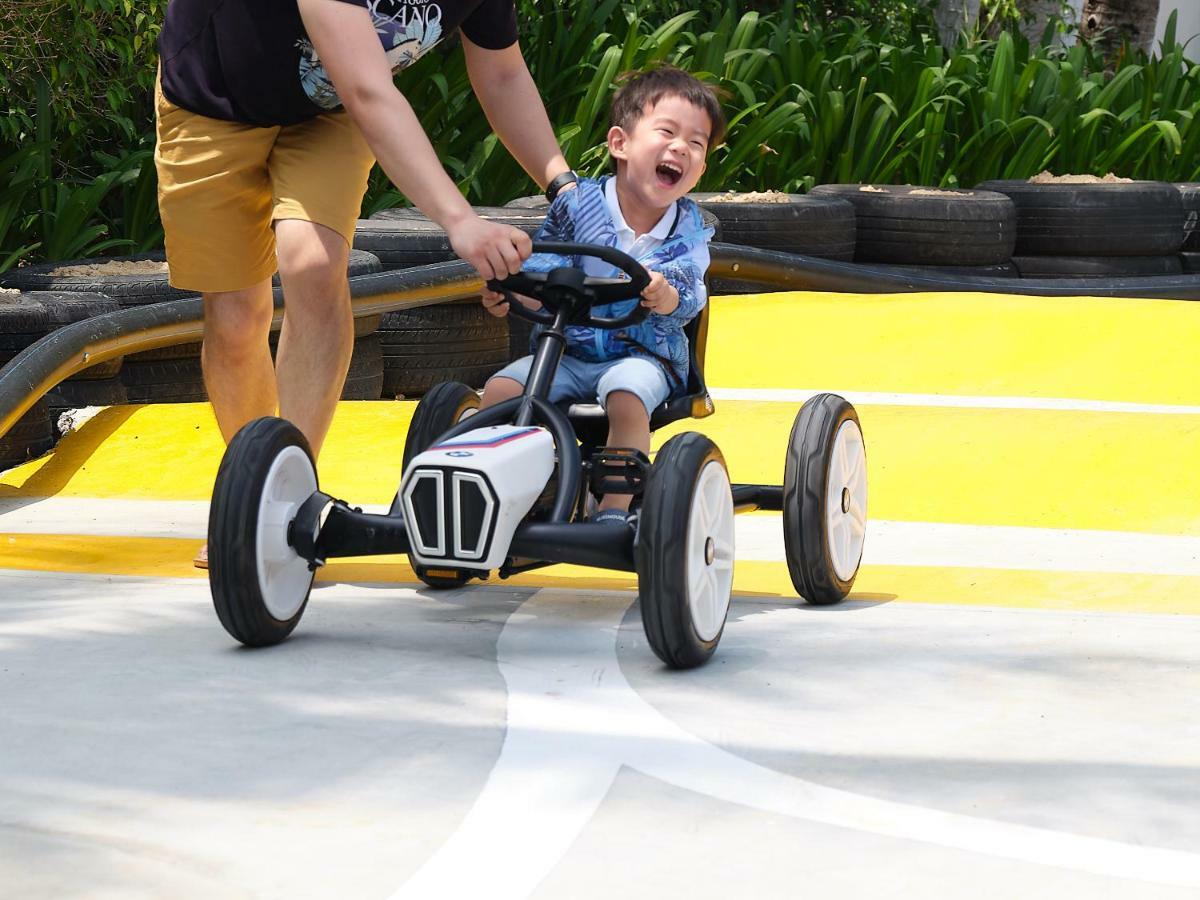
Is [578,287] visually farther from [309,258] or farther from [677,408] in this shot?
[309,258]

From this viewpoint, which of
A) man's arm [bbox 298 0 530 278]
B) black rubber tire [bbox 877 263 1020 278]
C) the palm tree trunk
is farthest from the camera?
the palm tree trunk

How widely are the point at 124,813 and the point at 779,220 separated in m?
5.54

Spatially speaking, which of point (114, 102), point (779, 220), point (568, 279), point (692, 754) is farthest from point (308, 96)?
point (779, 220)

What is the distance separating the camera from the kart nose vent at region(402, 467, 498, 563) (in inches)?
110

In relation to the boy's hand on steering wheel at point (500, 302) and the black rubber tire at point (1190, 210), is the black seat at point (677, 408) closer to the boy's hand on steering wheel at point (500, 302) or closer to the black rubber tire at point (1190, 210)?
the boy's hand on steering wheel at point (500, 302)

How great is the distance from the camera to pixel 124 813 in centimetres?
212

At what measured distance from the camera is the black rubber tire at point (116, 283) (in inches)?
211

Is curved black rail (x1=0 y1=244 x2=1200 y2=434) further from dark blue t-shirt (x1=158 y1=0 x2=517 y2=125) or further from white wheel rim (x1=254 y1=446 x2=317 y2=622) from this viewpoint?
white wheel rim (x1=254 y1=446 x2=317 y2=622)

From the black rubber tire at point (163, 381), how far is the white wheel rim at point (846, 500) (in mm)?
2712

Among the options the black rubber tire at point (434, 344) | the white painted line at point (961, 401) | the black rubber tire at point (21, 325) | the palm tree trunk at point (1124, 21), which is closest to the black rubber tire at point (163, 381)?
the black rubber tire at point (21, 325)

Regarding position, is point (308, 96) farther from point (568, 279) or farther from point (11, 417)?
point (11, 417)

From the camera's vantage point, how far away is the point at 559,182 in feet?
11.5

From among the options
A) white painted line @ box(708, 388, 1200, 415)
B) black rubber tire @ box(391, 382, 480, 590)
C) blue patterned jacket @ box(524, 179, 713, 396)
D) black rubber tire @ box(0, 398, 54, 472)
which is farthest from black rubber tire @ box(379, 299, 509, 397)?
blue patterned jacket @ box(524, 179, 713, 396)

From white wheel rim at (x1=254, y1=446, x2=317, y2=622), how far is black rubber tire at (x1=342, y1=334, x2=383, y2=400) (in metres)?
2.73
